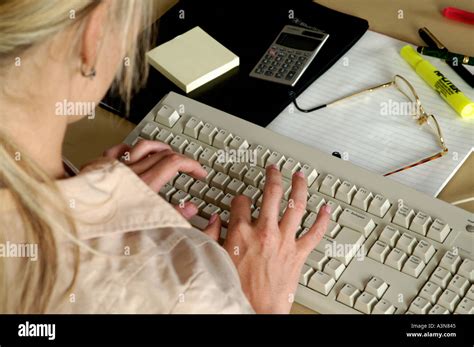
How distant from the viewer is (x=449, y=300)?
34.3 inches

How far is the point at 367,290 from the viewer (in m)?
0.90

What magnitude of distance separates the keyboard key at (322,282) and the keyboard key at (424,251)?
106 millimetres

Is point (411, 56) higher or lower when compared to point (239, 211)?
higher

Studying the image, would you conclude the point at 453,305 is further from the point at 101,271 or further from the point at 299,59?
the point at 299,59

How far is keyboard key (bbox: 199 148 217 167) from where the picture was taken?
1.05 m

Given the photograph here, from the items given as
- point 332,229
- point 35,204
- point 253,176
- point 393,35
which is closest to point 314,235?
point 332,229

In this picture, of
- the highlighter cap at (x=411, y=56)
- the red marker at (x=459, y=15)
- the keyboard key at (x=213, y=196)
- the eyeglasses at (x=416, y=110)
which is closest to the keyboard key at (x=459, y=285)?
the eyeglasses at (x=416, y=110)

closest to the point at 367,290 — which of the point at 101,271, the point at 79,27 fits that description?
the point at 101,271

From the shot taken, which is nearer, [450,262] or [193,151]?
[450,262]

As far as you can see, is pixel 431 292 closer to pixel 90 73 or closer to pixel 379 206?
pixel 379 206

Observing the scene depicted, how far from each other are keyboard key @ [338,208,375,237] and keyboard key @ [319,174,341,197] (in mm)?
35

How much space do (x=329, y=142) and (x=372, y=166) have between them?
8 centimetres

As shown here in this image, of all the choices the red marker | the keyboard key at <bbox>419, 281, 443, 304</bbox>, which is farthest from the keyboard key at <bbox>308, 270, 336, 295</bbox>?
the red marker

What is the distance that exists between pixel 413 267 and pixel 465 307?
7 centimetres
